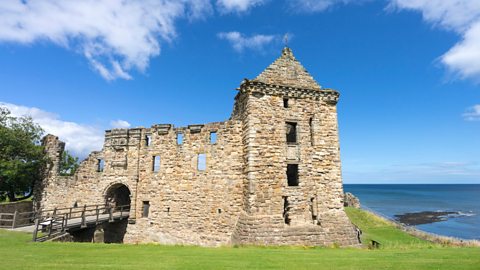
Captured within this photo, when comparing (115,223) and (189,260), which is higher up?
(189,260)

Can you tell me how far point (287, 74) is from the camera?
1817 centimetres

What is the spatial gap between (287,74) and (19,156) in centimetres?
2120

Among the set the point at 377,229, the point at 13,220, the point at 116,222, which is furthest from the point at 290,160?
the point at 377,229

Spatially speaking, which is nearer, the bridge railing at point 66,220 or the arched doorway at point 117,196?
the bridge railing at point 66,220

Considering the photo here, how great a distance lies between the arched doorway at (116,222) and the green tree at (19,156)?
6221 mm

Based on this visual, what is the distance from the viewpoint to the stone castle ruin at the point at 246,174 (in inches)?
640

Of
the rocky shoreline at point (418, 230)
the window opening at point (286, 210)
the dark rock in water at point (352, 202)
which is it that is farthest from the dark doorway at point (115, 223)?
the dark rock in water at point (352, 202)

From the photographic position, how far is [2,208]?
66.3 ft

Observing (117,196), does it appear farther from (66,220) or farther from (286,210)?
(286,210)

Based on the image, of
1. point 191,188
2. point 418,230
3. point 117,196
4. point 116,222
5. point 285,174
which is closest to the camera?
point 285,174

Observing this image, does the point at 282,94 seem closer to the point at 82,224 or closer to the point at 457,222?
the point at 82,224

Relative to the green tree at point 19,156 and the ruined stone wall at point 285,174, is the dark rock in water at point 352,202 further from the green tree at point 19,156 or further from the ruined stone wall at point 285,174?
the green tree at point 19,156

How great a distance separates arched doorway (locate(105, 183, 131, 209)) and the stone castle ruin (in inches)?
4.8

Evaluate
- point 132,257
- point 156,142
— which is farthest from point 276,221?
point 156,142
